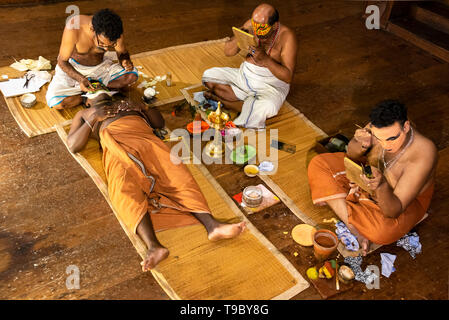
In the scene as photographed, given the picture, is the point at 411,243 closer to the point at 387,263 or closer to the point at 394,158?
the point at 387,263

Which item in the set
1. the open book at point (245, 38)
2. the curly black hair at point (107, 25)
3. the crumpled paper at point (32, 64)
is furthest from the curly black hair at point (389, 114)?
the crumpled paper at point (32, 64)

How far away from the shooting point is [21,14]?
17.9 feet

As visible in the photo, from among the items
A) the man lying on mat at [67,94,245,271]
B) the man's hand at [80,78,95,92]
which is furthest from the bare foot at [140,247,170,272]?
the man's hand at [80,78,95,92]

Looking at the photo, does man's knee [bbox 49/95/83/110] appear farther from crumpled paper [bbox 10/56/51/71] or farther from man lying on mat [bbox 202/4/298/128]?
man lying on mat [bbox 202/4/298/128]

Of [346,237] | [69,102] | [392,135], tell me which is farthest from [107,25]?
[346,237]

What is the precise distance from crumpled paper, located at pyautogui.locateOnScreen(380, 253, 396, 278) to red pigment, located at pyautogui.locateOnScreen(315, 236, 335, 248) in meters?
0.38

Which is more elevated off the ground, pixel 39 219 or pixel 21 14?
pixel 21 14

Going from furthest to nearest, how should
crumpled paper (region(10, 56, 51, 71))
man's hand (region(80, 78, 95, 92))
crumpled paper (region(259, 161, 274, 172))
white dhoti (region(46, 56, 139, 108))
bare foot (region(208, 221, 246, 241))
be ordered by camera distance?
crumpled paper (region(10, 56, 51, 71))
white dhoti (region(46, 56, 139, 108))
man's hand (region(80, 78, 95, 92))
crumpled paper (region(259, 161, 274, 172))
bare foot (region(208, 221, 246, 241))

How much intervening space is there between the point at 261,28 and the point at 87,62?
66.3 inches

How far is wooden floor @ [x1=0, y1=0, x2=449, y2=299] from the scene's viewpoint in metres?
2.61

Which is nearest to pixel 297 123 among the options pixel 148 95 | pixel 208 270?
pixel 148 95
